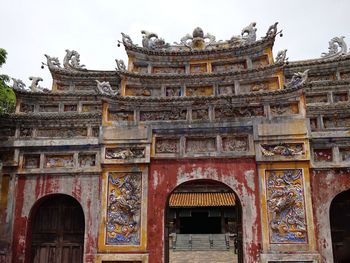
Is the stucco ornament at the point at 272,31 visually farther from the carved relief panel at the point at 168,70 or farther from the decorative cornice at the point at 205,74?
the carved relief panel at the point at 168,70

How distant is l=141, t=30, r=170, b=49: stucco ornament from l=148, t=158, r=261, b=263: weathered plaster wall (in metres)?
4.86

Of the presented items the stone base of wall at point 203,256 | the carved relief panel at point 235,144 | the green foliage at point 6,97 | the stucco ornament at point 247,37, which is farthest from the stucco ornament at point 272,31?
the stone base of wall at point 203,256

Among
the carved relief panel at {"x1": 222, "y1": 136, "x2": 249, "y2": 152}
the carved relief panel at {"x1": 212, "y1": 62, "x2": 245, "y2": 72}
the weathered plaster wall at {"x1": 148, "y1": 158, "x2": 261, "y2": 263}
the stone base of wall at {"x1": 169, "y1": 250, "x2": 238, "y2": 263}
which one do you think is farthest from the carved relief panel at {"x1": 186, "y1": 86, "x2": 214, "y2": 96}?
the stone base of wall at {"x1": 169, "y1": 250, "x2": 238, "y2": 263}

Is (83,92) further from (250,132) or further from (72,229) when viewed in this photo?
(250,132)

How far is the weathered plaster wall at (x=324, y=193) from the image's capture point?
9.91 meters

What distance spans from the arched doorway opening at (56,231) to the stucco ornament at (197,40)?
679 centimetres

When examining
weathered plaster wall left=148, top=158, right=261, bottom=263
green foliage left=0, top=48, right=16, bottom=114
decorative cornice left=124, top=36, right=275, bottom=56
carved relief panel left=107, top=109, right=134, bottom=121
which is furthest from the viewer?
green foliage left=0, top=48, right=16, bottom=114

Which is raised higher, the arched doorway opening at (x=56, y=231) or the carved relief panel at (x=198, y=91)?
the carved relief panel at (x=198, y=91)

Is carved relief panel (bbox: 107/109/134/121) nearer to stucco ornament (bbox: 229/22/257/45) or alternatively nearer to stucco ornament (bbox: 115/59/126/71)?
stucco ornament (bbox: 115/59/126/71)

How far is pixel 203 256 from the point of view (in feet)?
72.5

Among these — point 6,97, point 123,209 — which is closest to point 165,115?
point 123,209

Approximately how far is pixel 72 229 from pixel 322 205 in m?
6.76

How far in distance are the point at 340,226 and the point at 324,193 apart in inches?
43.6

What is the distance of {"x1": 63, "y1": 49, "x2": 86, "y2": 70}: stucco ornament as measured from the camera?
1522 cm
